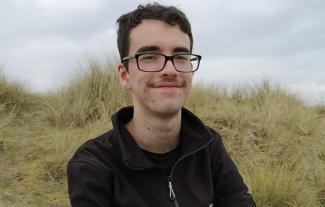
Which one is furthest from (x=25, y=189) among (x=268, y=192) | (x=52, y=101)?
(x=52, y=101)

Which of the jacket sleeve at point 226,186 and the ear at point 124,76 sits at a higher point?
the ear at point 124,76

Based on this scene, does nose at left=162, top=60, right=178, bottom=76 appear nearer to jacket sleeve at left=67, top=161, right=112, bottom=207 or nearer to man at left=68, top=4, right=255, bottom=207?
man at left=68, top=4, right=255, bottom=207

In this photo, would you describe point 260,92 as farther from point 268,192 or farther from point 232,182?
point 232,182

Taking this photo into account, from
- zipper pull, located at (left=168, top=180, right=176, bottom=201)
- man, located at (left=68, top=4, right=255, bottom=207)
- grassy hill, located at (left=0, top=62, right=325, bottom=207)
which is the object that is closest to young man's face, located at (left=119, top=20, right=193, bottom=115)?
man, located at (left=68, top=4, right=255, bottom=207)

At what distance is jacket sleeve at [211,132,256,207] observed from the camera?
109 inches

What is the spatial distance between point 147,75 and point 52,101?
20.0ft

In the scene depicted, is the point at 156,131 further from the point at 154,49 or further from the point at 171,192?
the point at 154,49

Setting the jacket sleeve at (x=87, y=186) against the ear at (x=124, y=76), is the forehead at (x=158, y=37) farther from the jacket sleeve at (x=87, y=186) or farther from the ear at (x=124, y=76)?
the jacket sleeve at (x=87, y=186)

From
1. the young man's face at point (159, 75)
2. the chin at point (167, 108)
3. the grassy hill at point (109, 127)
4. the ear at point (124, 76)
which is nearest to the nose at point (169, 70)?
the young man's face at point (159, 75)

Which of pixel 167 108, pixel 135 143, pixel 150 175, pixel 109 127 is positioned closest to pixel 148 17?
pixel 167 108

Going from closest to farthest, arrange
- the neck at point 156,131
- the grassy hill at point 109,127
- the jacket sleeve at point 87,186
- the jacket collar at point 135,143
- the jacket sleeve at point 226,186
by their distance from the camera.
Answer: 1. the jacket sleeve at point 87,186
2. the jacket collar at point 135,143
3. the neck at point 156,131
4. the jacket sleeve at point 226,186
5. the grassy hill at point 109,127

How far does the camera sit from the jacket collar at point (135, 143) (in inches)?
97.0

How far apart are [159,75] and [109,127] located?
14.0ft

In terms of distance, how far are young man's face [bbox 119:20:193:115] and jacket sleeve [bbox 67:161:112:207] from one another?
1.48 feet
